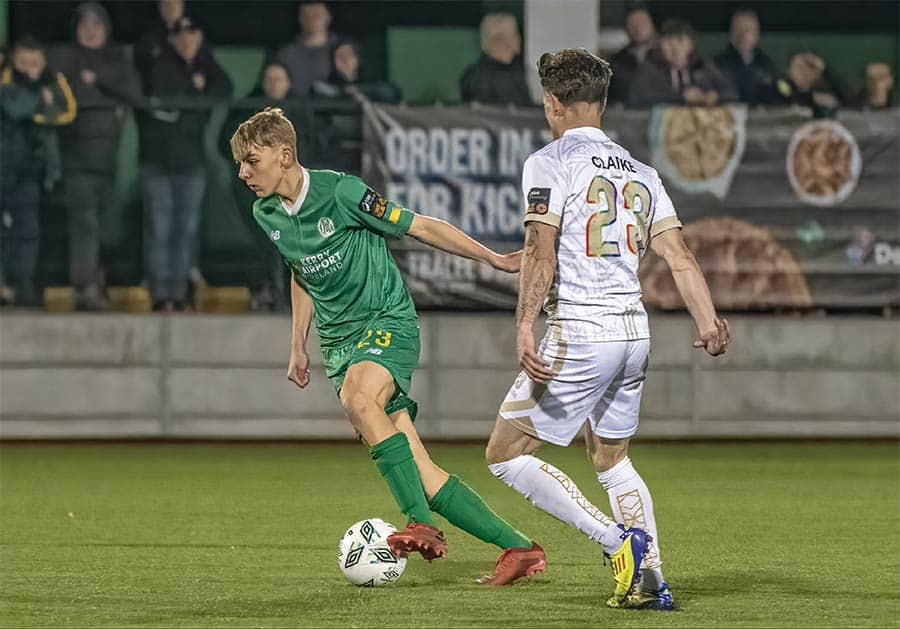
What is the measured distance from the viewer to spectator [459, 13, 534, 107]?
13.6 metres

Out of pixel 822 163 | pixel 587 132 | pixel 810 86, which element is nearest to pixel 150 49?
pixel 810 86

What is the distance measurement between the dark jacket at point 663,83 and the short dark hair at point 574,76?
26.9 feet

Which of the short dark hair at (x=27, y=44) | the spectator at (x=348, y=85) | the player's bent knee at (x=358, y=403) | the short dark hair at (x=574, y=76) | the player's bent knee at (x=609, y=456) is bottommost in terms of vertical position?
the player's bent knee at (x=609, y=456)

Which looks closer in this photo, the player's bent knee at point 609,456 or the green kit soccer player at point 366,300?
the player's bent knee at point 609,456

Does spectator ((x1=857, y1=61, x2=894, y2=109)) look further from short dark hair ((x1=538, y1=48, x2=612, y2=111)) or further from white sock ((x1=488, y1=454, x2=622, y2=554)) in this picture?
white sock ((x1=488, y1=454, x2=622, y2=554))

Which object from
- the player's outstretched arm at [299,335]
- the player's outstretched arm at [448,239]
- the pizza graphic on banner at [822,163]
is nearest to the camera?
→ the player's outstretched arm at [448,239]

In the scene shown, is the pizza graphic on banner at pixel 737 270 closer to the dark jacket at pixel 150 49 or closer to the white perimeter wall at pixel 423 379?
the white perimeter wall at pixel 423 379

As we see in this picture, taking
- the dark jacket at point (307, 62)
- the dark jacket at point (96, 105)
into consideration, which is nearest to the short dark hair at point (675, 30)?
the dark jacket at point (307, 62)

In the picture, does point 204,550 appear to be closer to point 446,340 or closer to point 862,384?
point 446,340

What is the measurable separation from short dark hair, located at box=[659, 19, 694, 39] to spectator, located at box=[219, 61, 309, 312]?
9.37 ft

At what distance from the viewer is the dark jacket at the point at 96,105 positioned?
524 inches

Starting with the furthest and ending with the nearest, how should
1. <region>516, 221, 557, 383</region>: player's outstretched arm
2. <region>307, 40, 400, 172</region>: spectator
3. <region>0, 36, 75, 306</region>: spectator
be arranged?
<region>307, 40, 400, 172</region>: spectator, <region>0, 36, 75, 306</region>: spectator, <region>516, 221, 557, 383</region>: player's outstretched arm

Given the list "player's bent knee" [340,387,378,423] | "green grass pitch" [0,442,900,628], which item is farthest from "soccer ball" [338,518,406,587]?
"player's bent knee" [340,387,378,423]

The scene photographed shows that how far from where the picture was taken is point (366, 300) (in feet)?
21.0
